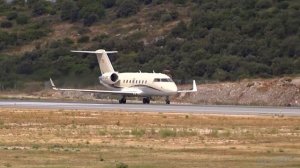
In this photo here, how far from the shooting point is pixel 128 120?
53.1 m

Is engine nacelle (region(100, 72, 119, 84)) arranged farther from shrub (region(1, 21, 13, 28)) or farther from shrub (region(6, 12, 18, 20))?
shrub (region(6, 12, 18, 20))

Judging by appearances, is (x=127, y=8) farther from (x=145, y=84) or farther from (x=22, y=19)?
(x=145, y=84)

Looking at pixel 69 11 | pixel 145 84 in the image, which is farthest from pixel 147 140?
pixel 69 11

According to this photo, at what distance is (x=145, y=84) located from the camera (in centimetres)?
8225

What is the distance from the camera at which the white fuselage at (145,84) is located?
8031 centimetres

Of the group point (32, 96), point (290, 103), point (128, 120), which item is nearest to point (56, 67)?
point (32, 96)

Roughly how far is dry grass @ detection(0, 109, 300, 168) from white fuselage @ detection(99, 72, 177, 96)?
2190 centimetres

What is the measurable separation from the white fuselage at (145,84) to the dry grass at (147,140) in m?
21.9

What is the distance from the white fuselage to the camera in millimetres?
80306

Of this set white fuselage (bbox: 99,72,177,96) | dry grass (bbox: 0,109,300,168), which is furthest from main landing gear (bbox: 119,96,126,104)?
dry grass (bbox: 0,109,300,168)

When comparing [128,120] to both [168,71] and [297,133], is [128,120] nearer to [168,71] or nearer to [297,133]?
[297,133]

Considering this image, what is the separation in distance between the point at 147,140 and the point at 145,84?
43.3 meters

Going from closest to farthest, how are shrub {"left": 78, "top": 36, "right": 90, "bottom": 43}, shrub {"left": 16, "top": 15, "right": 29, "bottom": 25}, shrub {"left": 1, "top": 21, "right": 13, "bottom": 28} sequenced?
shrub {"left": 78, "top": 36, "right": 90, "bottom": 43} < shrub {"left": 1, "top": 21, "right": 13, "bottom": 28} < shrub {"left": 16, "top": 15, "right": 29, "bottom": 25}

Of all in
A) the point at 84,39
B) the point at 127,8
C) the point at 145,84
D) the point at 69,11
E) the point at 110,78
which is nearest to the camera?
the point at 145,84
